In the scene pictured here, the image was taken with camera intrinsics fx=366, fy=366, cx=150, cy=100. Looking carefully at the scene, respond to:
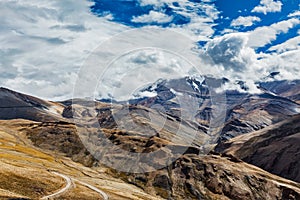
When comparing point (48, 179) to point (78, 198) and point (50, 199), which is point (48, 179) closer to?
point (78, 198)

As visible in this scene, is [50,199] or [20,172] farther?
[20,172]

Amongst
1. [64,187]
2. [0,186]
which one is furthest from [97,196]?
[0,186]

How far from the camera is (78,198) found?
9331 cm

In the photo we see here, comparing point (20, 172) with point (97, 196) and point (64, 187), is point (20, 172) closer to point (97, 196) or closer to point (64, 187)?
point (64, 187)

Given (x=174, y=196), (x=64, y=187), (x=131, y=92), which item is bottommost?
(x=174, y=196)

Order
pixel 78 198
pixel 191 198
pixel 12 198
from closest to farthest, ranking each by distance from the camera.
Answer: pixel 12 198 < pixel 78 198 < pixel 191 198

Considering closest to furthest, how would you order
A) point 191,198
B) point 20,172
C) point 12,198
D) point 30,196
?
point 12,198 < point 30,196 < point 20,172 < point 191,198

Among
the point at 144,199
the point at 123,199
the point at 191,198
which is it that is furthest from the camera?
the point at 191,198

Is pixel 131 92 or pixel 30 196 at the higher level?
pixel 131 92

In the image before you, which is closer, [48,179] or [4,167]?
[4,167]

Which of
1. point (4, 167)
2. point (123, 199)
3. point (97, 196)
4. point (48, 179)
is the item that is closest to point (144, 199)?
point (123, 199)

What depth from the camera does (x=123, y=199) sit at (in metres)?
113

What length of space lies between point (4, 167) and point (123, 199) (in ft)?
119

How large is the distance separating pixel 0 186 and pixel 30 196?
7085mm
